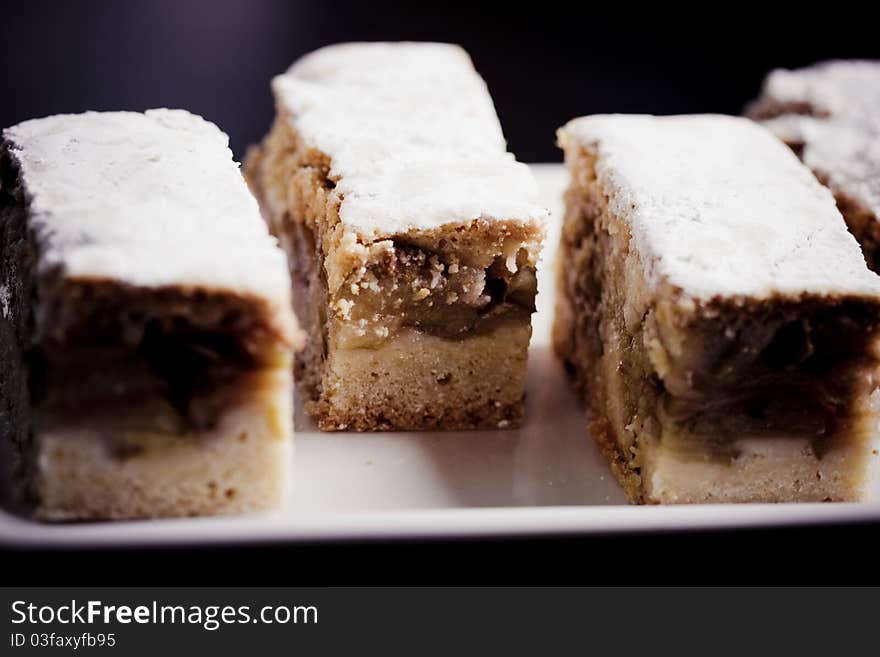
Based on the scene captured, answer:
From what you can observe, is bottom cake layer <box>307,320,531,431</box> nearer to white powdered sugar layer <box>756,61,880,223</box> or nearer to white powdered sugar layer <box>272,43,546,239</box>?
white powdered sugar layer <box>272,43,546,239</box>

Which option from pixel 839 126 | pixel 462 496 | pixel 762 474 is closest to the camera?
pixel 762 474

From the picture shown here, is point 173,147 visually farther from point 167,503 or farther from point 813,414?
point 813,414

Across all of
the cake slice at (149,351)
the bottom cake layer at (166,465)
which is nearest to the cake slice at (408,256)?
the cake slice at (149,351)

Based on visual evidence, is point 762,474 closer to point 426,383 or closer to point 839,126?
point 426,383

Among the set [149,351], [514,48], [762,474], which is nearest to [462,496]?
[762,474]

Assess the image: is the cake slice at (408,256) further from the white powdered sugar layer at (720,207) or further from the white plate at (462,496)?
the white powdered sugar layer at (720,207)

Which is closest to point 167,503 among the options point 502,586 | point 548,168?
point 502,586
